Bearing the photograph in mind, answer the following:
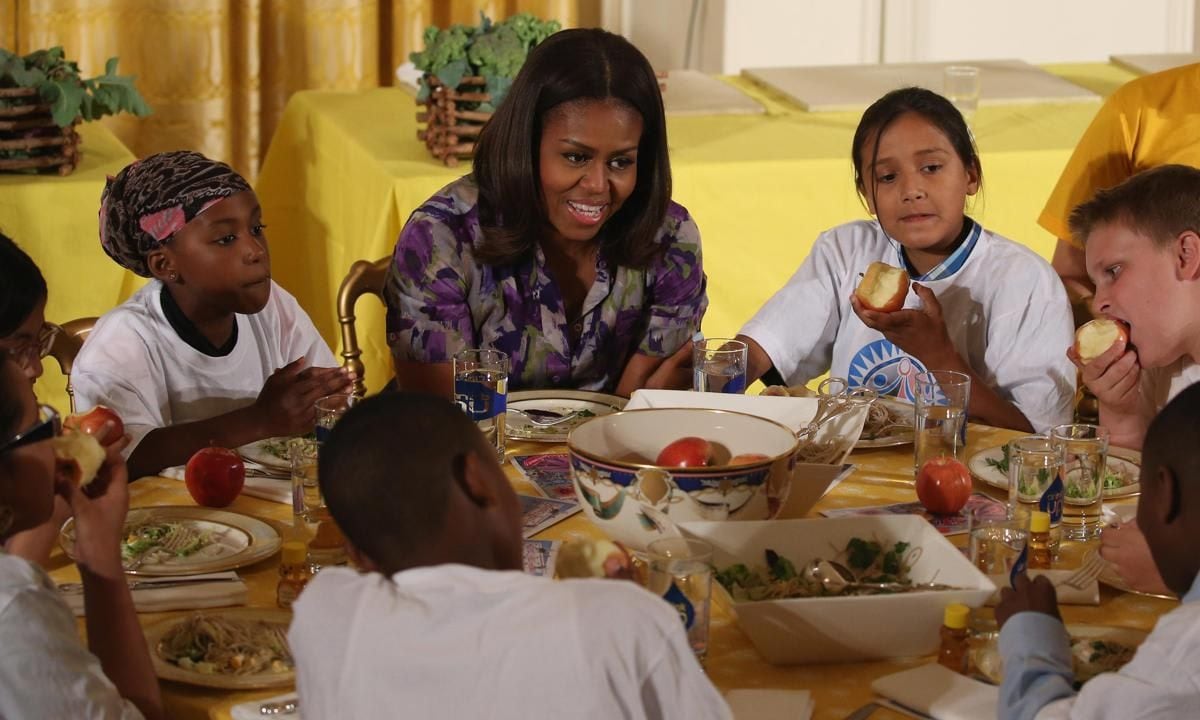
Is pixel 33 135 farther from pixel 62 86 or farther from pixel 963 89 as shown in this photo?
pixel 963 89

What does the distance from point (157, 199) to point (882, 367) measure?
1.43 m

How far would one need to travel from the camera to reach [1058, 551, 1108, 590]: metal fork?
1.92 metres

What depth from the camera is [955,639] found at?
1.70m

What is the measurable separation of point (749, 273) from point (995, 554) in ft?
7.22

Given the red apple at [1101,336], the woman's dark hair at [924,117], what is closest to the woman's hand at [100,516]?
the red apple at [1101,336]

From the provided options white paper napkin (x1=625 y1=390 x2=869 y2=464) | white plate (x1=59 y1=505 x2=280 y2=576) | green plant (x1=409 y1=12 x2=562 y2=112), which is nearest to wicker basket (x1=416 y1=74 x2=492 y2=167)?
green plant (x1=409 y1=12 x2=562 y2=112)

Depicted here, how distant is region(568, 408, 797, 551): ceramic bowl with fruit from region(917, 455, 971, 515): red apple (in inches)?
9.9

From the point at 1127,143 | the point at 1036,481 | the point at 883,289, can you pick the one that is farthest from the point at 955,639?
the point at 1127,143

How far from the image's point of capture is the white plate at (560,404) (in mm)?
2592

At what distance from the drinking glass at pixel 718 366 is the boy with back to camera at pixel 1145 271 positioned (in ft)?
1.91

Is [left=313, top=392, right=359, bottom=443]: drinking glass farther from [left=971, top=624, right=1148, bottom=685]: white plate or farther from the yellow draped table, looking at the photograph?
[left=971, top=624, right=1148, bottom=685]: white plate

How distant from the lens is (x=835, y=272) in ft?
11.0

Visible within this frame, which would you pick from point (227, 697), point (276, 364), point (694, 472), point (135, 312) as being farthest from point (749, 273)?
point (227, 697)

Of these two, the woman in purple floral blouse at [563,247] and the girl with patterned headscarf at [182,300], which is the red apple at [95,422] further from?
the woman in purple floral blouse at [563,247]
